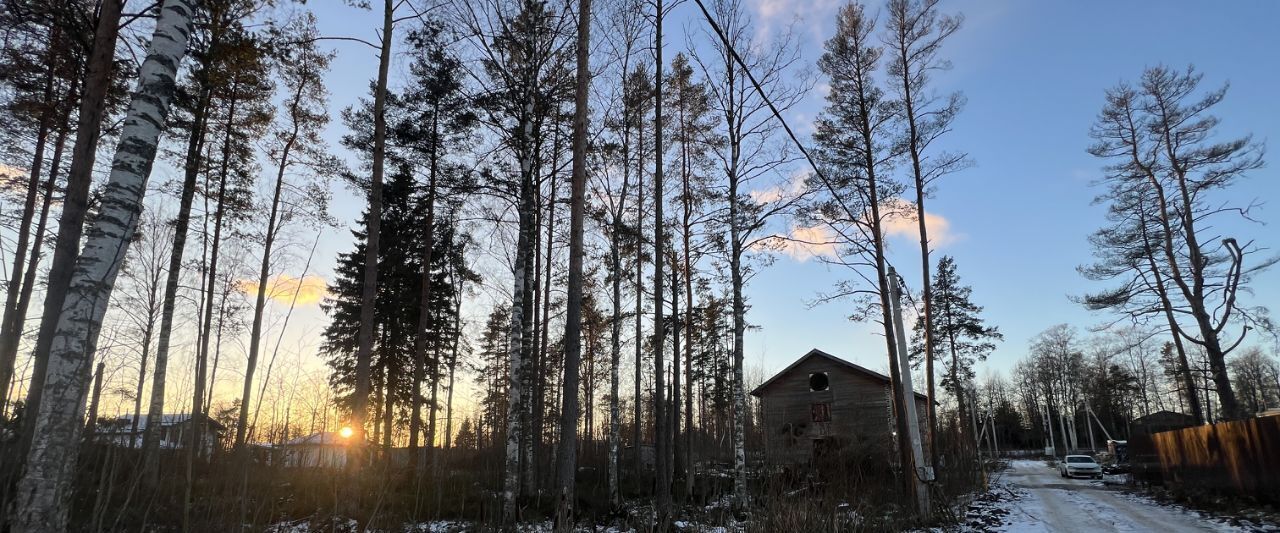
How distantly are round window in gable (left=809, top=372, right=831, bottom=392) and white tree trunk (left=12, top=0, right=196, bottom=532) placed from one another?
23952 millimetres

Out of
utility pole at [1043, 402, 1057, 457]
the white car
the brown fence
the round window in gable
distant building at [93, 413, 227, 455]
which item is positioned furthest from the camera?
utility pole at [1043, 402, 1057, 457]

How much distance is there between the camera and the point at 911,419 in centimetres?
1118

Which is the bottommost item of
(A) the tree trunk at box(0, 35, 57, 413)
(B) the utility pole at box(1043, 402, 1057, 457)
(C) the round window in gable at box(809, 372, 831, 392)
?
(B) the utility pole at box(1043, 402, 1057, 457)

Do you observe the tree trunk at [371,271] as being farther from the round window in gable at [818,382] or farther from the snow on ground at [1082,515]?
the round window in gable at [818,382]

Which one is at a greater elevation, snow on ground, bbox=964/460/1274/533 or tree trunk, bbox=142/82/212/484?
tree trunk, bbox=142/82/212/484

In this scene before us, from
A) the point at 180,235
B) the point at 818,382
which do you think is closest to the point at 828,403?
the point at 818,382

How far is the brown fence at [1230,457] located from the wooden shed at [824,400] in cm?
784

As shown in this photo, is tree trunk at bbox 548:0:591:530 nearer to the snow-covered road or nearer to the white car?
the snow-covered road

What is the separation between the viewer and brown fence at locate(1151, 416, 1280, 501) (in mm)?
10992

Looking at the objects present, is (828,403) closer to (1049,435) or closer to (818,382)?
Answer: (818,382)

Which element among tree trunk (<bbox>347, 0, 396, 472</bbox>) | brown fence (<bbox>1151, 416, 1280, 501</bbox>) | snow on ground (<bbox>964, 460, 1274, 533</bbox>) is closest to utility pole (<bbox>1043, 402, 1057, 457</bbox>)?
snow on ground (<bbox>964, 460, 1274, 533</bbox>)

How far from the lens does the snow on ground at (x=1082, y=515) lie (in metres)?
10.8

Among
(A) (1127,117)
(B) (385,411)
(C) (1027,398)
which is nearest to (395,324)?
(B) (385,411)

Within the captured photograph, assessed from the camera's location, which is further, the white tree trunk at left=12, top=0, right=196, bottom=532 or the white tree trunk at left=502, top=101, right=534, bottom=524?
the white tree trunk at left=502, top=101, right=534, bottom=524
